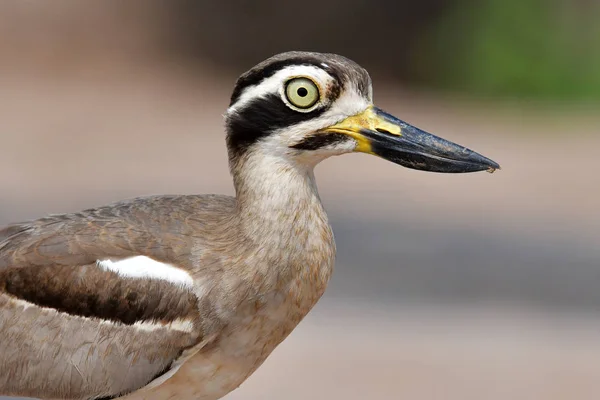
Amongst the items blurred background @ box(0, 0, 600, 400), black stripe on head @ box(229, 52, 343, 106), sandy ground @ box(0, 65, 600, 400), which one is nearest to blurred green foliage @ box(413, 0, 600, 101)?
blurred background @ box(0, 0, 600, 400)

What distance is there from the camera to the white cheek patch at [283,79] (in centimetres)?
442

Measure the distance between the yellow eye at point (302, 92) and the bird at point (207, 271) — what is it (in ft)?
0.04

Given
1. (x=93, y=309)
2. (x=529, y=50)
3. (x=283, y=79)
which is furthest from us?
(x=529, y=50)

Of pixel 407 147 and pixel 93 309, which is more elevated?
pixel 407 147

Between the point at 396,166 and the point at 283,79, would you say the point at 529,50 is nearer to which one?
the point at 396,166

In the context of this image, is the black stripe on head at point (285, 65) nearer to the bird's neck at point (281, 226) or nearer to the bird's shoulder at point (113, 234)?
the bird's neck at point (281, 226)

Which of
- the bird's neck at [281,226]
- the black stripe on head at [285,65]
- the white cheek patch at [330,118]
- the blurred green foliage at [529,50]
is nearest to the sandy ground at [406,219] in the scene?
the blurred green foliage at [529,50]

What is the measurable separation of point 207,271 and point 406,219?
299 inches

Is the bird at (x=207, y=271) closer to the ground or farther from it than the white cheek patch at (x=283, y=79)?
closer to the ground

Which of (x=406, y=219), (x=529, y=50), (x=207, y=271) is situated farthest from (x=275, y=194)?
(x=529, y=50)

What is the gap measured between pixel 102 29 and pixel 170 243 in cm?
1387

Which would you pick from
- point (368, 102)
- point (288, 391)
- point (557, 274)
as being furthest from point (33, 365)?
point (557, 274)

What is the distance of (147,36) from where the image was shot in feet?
60.4

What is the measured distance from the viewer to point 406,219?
12117 mm
